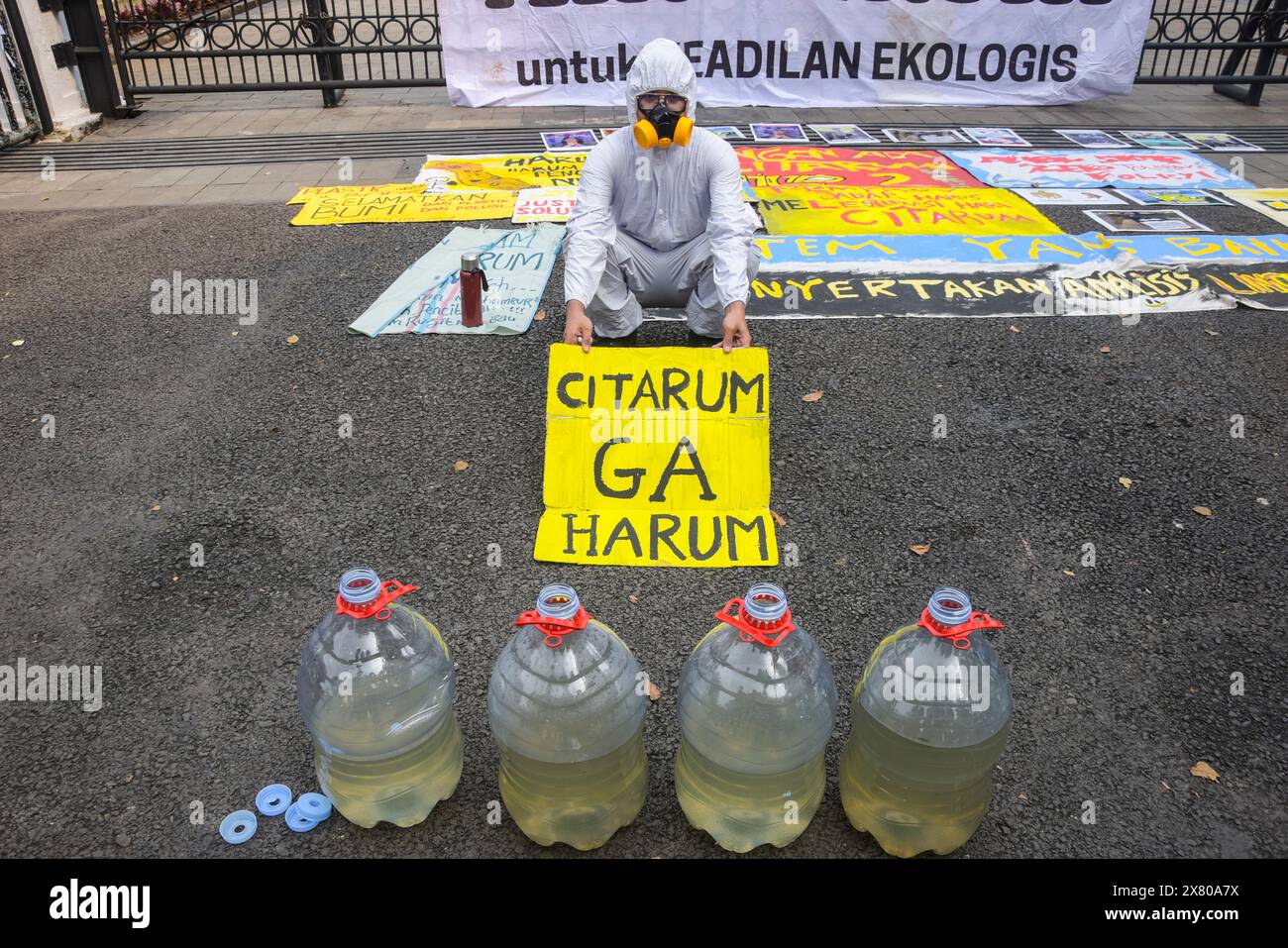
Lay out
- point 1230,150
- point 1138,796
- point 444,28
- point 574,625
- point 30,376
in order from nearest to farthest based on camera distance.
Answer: point 574,625 → point 1138,796 → point 30,376 → point 1230,150 → point 444,28

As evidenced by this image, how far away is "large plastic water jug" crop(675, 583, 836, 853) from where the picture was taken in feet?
7.52

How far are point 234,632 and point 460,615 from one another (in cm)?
80

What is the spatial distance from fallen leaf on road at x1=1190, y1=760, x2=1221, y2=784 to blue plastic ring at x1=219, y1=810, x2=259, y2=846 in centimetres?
275

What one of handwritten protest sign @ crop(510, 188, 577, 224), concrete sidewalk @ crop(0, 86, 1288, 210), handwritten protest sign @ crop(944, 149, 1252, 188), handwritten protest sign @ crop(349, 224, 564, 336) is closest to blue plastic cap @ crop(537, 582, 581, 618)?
handwritten protest sign @ crop(349, 224, 564, 336)

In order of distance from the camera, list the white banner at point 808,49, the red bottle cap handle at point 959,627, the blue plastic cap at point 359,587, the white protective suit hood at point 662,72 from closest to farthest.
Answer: the red bottle cap handle at point 959,627, the blue plastic cap at point 359,587, the white protective suit hood at point 662,72, the white banner at point 808,49

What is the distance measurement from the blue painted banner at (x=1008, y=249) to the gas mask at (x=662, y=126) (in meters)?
2.12

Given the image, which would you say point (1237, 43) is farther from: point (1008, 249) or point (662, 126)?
point (662, 126)

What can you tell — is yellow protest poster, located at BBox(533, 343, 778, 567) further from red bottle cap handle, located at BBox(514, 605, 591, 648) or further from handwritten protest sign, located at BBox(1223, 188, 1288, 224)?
handwritten protest sign, located at BBox(1223, 188, 1288, 224)

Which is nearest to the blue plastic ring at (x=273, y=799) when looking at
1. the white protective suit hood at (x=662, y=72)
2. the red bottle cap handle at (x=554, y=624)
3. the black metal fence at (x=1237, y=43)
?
the red bottle cap handle at (x=554, y=624)

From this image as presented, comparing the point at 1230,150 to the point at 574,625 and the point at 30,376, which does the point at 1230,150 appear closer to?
the point at 574,625

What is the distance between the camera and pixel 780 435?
14.4 ft

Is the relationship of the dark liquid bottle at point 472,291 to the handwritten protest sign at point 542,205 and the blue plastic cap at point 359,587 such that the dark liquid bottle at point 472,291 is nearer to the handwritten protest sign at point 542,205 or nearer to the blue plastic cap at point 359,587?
the handwritten protest sign at point 542,205

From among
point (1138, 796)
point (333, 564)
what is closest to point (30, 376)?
point (333, 564)

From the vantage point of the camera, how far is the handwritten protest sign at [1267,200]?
7.14 meters
